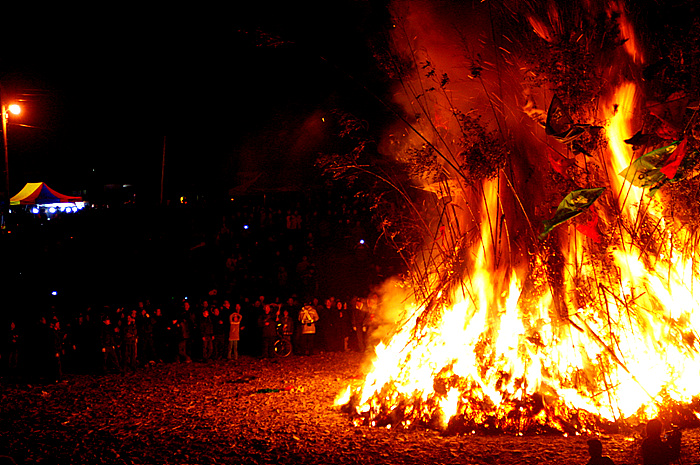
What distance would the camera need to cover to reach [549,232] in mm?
9297

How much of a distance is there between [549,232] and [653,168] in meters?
1.67

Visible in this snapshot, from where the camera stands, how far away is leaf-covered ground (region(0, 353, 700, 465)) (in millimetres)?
7809

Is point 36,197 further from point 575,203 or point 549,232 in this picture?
point 575,203

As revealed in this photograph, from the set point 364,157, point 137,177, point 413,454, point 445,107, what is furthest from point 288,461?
point 137,177

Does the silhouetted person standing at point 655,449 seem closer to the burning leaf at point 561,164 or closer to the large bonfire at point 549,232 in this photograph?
the large bonfire at point 549,232

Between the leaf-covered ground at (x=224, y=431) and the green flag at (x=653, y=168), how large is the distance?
3400 mm

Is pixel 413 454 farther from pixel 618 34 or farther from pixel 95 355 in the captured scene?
pixel 95 355

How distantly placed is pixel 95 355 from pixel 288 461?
8.45 metres

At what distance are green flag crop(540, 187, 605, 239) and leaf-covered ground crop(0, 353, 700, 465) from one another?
2.97 m

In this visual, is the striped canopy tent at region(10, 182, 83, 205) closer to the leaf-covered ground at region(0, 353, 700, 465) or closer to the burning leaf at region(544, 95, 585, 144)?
the leaf-covered ground at region(0, 353, 700, 465)

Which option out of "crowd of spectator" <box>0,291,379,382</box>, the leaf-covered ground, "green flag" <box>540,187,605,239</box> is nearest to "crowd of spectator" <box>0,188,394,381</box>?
"crowd of spectator" <box>0,291,379,382</box>

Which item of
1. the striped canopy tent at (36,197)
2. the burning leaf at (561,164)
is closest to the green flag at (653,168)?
the burning leaf at (561,164)

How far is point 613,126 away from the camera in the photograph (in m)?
9.73

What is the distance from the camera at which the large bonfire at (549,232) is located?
347 inches
